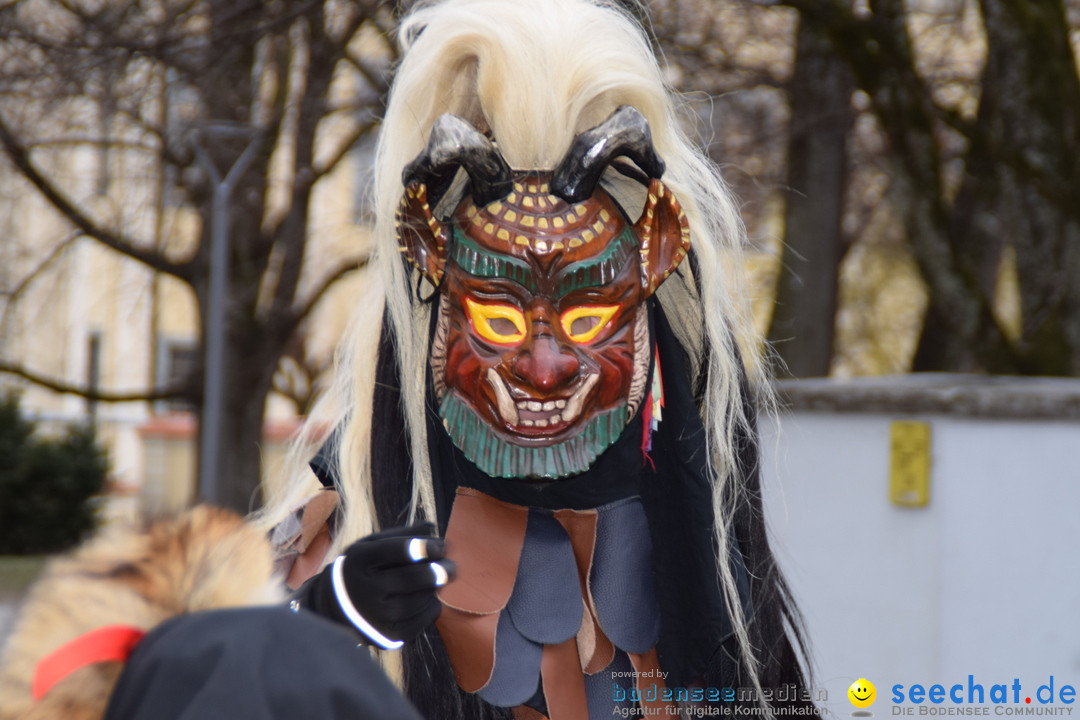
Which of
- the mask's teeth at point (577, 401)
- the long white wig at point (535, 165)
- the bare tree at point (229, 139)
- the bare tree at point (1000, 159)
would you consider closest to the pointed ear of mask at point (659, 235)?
the long white wig at point (535, 165)

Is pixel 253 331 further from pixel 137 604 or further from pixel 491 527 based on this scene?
pixel 137 604

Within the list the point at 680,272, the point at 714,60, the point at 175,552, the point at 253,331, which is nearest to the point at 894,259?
the point at 714,60

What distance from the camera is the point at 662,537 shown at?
6.75 ft

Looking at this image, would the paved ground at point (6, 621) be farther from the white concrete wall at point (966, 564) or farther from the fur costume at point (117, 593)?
the white concrete wall at point (966, 564)

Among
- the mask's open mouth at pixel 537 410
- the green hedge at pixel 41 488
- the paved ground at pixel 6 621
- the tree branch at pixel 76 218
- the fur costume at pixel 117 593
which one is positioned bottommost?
the green hedge at pixel 41 488

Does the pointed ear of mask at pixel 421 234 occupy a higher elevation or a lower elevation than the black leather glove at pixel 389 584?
higher

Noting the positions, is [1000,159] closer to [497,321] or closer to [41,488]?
[497,321]

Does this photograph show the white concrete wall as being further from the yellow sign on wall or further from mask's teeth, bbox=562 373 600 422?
mask's teeth, bbox=562 373 600 422

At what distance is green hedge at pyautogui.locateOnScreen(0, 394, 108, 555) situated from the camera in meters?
13.1

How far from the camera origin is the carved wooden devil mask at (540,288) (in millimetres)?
1988

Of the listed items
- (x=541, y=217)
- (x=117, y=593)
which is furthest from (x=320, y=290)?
(x=117, y=593)

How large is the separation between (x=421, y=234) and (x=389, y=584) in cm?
72

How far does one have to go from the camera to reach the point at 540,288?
2.02 m

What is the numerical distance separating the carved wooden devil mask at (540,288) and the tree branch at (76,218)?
7.25 meters
